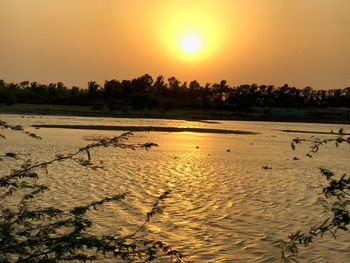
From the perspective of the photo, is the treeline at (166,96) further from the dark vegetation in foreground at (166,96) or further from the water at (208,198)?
the water at (208,198)

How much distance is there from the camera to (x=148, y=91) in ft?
498


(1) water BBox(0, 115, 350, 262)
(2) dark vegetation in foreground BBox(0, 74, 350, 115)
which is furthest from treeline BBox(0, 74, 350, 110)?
(1) water BBox(0, 115, 350, 262)

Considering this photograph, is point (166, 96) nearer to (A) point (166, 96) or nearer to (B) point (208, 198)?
(A) point (166, 96)

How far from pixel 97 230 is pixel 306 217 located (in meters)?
4.88

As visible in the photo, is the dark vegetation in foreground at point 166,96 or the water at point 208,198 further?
the dark vegetation in foreground at point 166,96

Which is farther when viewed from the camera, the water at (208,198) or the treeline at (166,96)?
the treeline at (166,96)

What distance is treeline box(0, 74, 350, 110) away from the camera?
131 m

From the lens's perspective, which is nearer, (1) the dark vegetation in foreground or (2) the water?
(2) the water

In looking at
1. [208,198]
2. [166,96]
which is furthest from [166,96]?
[208,198]

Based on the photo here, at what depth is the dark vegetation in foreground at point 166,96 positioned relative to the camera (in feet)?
428

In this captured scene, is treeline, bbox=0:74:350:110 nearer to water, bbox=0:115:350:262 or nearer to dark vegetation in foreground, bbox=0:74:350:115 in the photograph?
dark vegetation in foreground, bbox=0:74:350:115

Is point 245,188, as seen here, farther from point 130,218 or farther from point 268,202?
point 130,218

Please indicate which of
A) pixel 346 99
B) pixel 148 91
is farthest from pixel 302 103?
pixel 148 91

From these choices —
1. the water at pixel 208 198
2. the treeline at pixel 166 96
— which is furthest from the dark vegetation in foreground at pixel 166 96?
the water at pixel 208 198
